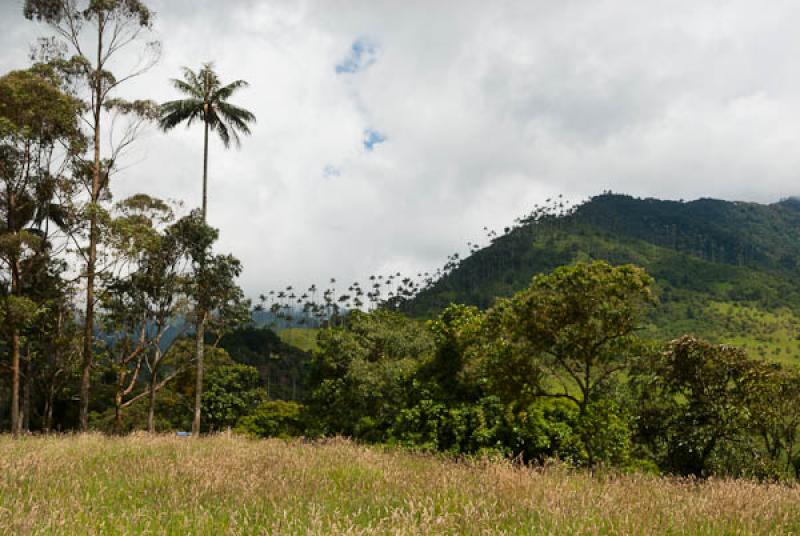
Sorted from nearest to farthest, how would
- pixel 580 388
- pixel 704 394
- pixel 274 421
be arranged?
pixel 580 388 < pixel 704 394 < pixel 274 421

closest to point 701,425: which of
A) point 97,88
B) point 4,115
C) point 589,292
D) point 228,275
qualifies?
point 589,292

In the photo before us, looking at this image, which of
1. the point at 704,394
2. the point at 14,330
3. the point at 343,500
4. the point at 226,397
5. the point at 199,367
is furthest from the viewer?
Result: the point at 226,397

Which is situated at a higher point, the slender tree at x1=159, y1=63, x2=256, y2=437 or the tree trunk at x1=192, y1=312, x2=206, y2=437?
the slender tree at x1=159, y1=63, x2=256, y2=437

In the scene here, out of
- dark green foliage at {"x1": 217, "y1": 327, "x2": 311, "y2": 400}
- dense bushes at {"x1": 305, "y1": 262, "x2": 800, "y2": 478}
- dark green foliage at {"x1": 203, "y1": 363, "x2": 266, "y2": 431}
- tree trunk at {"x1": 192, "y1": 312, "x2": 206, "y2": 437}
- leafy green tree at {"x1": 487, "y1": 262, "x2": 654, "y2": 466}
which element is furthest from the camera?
dark green foliage at {"x1": 217, "y1": 327, "x2": 311, "y2": 400}

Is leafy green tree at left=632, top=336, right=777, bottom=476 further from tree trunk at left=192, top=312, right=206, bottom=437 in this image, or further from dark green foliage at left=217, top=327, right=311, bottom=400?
dark green foliage at left=217, top=327, right=311, bottom=400

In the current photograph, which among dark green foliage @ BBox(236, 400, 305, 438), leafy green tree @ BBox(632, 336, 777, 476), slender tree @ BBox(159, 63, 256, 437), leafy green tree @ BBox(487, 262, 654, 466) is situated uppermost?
slender tree @ BBox(159, 63, 256, 437)

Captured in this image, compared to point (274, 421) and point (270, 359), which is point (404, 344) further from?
point (270, 359)

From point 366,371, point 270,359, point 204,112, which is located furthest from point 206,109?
point 270,359

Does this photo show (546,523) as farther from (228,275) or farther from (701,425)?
(228,275)

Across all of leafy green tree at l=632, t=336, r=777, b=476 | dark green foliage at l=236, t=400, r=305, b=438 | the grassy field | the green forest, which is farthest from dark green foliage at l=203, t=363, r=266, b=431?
the grassy field

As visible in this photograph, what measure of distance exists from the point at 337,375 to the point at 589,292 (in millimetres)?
27038

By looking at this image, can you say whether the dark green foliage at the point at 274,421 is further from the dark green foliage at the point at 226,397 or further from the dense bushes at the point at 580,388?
the dense bushes at the point at 580,388

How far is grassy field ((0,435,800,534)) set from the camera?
478cm

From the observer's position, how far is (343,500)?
19.3ft
